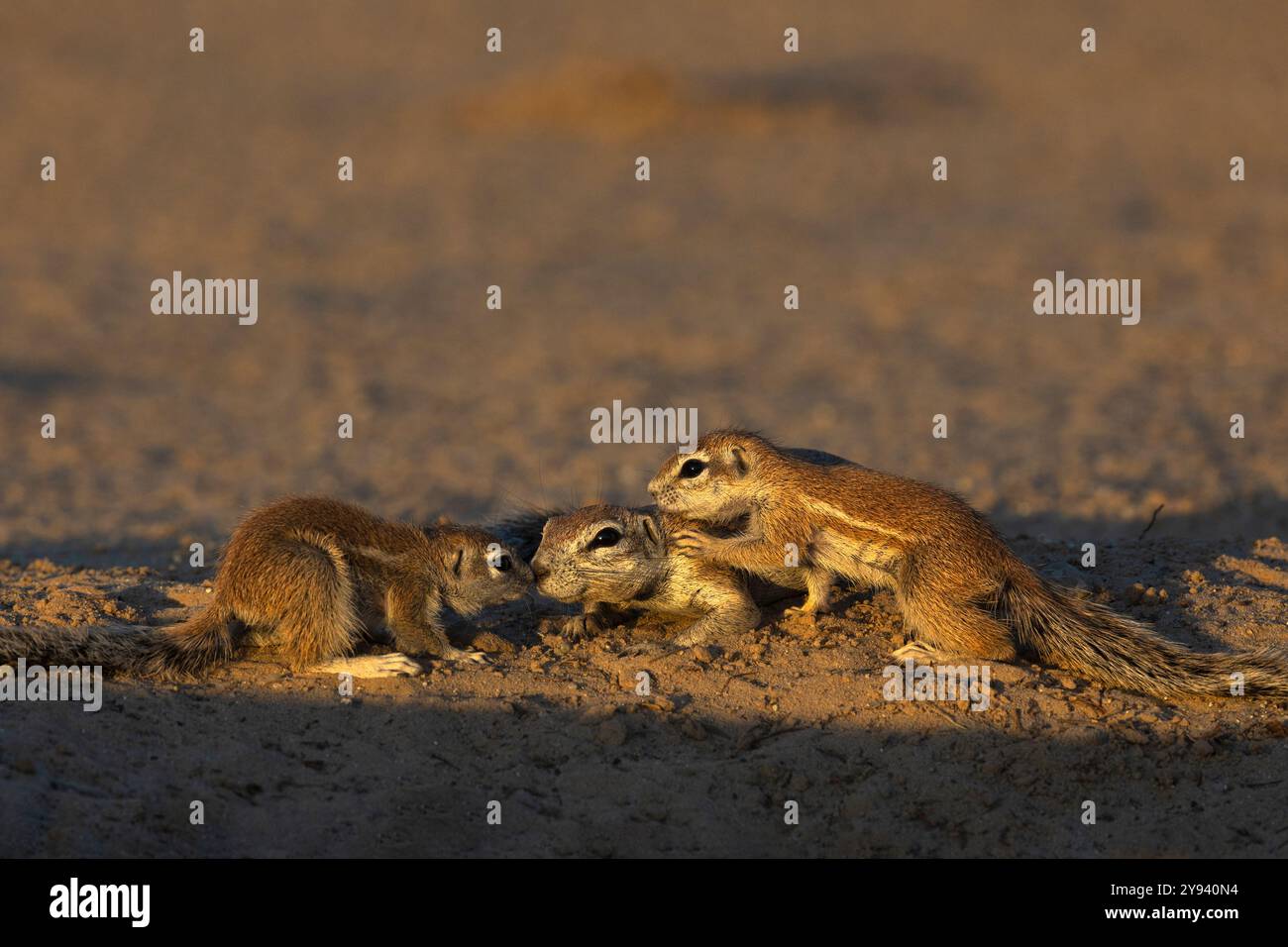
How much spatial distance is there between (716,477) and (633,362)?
11.6 meters

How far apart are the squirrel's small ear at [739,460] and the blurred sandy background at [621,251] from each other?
16.3 ft

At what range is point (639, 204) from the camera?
90.4ft

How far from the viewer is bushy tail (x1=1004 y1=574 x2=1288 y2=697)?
25.2ft

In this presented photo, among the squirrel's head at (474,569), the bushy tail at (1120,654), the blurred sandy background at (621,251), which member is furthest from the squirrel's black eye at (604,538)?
the blurred sandy background at (621,251)

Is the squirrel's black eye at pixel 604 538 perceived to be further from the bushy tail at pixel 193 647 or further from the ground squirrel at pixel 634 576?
the bushy tail at pixel 193 647

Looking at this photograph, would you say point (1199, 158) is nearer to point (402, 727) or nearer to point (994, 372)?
point (994, 372)

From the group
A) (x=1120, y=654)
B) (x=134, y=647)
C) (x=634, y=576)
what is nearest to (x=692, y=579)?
(x=634, y=576)

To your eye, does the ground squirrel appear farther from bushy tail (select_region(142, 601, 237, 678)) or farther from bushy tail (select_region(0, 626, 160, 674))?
bushy tail (select_region(0, 626, 160, 674))

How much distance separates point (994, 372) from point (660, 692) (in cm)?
1287

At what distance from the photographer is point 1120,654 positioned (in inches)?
306

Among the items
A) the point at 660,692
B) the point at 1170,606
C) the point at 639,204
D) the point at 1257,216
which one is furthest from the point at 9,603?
the point at 1257,216

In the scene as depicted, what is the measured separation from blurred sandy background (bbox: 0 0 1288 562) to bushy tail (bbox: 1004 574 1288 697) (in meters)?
4.81

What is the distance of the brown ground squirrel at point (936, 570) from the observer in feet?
25.4

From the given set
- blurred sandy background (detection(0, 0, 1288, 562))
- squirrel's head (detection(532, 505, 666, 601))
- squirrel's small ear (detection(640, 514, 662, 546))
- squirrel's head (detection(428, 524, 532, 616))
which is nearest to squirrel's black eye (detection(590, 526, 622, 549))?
squirrel's head (detection(532, 505, 666, 601))
